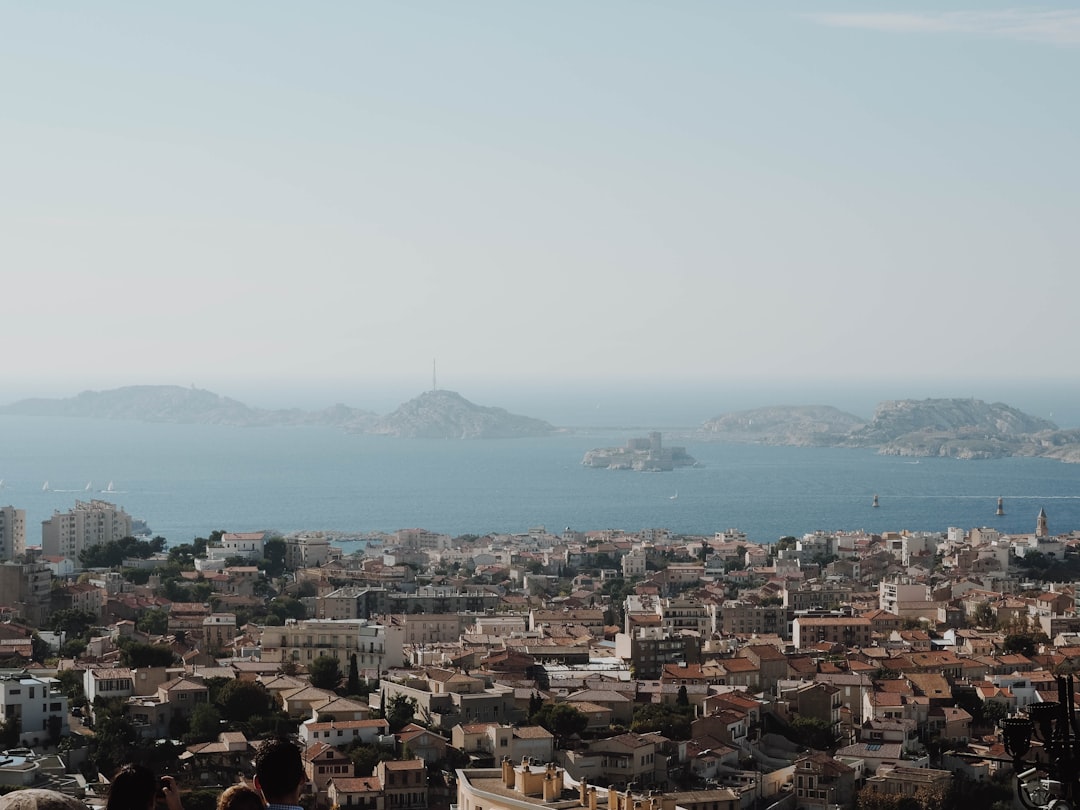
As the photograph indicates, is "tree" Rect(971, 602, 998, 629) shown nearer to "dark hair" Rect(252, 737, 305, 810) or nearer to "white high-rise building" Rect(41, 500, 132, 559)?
"white high-rise building" Rect(41, 500, 132, 559)

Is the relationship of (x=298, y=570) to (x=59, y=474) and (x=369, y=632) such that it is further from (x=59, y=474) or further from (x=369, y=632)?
(x=59, y=474)

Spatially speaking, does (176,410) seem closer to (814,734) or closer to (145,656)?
(145,656)

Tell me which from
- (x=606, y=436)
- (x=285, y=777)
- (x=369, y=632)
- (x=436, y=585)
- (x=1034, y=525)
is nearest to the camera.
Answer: (x=285, y=777)

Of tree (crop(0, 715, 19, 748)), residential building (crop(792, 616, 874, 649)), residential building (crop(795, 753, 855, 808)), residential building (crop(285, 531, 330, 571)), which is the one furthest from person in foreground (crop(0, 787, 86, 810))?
residential building (crop(285, 531, 330, 571))

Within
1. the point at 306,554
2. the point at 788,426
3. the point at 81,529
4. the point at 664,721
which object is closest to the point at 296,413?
the point at 788,426

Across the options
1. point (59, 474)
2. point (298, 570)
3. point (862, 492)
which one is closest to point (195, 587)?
point (298, 570)

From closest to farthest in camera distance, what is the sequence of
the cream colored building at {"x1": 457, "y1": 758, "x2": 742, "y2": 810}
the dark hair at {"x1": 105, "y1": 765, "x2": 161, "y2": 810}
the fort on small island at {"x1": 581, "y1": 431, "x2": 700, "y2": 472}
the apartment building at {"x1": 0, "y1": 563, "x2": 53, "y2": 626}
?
1. the dark hair at {"x1": 105, "y1": 765, "x2": 161, "y2": 810}
2. the cream colored building at {"x1": 457, "y1": 758, "x2": 742, "y2": 810}
3. the apartment building at {"x1": 0, "y1": 563, "x2": 53, "y2": 626}
4. the fort on small island at {"x1": 581, "y1": 431, "x2": 700, "y2": 472}
